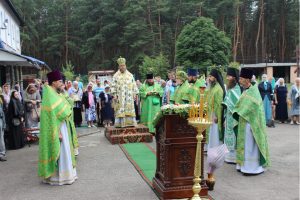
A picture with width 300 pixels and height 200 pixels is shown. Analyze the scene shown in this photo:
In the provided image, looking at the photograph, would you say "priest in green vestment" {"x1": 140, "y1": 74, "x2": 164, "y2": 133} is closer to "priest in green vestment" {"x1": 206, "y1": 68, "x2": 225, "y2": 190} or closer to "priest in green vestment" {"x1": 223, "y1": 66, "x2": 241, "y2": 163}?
"priest in green vestment" {"x1": 206, "y1": 68, "x2": 225, "y2": 190}

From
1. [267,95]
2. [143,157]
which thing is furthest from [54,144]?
[267,95]

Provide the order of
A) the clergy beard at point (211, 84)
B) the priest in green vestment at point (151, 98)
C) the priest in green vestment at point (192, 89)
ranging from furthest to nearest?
the priest in green vestment at point (151, 98) → the priest in green vestment at point (192, 89) → the clergy beard at point (211, 84)

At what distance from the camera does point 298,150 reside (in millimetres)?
9188

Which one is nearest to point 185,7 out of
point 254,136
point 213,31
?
point 213,31

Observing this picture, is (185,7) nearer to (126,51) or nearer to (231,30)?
(231,30)

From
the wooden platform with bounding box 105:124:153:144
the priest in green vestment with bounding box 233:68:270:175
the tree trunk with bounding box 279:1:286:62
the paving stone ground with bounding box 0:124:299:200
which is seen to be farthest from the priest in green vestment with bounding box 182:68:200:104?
the tree trunk with bounding box 279:1:286:62

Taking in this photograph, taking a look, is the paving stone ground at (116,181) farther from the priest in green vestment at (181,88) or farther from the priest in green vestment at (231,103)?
the priest in green vestment at (181,88)

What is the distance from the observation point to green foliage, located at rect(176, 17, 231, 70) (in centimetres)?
3328

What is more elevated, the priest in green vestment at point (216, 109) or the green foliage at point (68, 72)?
the green foliage at point (68, 72)

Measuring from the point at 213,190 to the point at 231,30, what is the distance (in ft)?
127

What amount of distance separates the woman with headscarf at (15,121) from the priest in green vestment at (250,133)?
5.98 meters

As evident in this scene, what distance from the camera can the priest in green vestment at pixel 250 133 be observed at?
7080mm

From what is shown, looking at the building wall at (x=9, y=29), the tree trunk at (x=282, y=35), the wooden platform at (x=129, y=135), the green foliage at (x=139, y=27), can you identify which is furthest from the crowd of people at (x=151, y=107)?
the tree trunk at (x=282, y=35)

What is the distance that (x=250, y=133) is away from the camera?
7.18 meters
